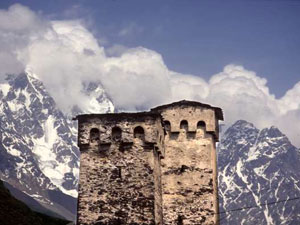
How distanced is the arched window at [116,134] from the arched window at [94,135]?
40.5 inches

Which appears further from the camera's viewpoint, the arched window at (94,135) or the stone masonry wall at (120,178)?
→ the arched window at (94,135)

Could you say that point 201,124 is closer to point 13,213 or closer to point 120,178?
point 120,178

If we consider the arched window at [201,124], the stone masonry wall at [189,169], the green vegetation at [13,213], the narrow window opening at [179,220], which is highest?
the arched window at [201,124]

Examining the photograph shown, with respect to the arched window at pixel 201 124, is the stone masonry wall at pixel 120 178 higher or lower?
lower

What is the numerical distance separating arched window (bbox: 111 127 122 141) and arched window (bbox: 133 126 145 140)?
95 centimetres

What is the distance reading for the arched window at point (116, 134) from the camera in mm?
40188

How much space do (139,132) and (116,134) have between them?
4.78 feet

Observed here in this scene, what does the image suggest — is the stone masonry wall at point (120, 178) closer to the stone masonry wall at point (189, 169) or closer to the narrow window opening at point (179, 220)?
the narrow window opening at point (179, 220)

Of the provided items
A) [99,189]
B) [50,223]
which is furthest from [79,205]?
[50,223]

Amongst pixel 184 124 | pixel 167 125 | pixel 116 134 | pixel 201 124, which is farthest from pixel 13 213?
pixel 201 124

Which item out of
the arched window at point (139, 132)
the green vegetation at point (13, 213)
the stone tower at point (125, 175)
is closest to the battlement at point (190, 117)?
the stone tower at point (125, 175)

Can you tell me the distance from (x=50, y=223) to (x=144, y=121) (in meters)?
12.6

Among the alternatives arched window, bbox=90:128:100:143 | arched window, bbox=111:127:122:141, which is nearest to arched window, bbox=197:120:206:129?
arched window, bbox=111:127:122:141

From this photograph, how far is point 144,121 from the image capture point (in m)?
40.3
